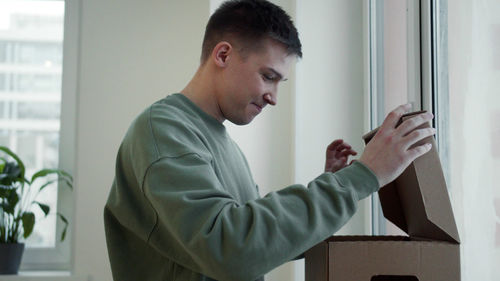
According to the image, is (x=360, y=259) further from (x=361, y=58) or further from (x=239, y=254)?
(x=361, y=58)

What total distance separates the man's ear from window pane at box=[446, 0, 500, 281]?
0.57 metres

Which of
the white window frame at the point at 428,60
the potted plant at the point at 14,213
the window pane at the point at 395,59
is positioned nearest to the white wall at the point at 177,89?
the window pane at the point at 395,59

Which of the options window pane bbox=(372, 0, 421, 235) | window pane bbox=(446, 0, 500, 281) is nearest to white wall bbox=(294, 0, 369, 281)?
window pane bbox=(372, 0, 421, 235)

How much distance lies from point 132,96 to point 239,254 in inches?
80.4

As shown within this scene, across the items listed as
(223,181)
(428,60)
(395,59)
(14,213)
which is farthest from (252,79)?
(14,213)

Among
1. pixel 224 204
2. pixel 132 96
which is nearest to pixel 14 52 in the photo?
pixel 132 96

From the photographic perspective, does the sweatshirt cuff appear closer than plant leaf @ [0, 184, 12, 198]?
Yes

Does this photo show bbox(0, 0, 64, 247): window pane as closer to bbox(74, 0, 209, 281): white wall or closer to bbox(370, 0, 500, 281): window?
bbox(74, 0, 209, 281): white wall

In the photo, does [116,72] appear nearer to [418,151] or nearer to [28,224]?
[28,224]

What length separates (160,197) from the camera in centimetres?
82

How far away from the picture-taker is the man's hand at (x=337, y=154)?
129 cm

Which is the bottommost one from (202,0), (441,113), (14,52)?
(441,113)

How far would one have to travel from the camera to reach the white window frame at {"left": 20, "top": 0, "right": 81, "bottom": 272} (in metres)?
2.87

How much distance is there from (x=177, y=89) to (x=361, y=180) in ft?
6.46
